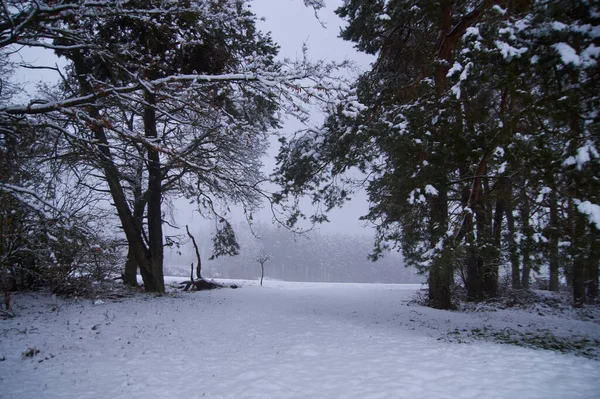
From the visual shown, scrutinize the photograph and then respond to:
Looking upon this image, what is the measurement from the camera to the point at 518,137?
4.77m

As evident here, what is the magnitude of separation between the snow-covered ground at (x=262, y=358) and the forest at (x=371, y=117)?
4.64ft

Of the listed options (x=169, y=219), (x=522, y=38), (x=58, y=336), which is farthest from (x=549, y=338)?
(x=169, y=219)

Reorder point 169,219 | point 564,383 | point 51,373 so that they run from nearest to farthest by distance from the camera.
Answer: point 564,383, point 51,373, point 169,219

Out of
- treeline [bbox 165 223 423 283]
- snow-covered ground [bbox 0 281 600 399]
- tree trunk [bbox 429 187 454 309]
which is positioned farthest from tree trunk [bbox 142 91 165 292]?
treeline [bbox 165 223 423 283]

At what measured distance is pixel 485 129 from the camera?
5523mm

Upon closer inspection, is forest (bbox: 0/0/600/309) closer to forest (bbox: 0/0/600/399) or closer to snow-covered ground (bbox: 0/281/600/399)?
forest (bbox: 0/0/600/399)

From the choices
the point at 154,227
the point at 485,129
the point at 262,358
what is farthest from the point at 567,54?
the point at 154,227

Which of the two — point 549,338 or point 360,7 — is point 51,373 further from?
point 360,7

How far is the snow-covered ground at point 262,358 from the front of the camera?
12.0ft

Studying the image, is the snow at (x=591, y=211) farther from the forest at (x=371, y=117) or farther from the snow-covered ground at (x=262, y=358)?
the snow-covered ground at (x=262, y=358)

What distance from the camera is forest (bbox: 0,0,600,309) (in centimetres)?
433

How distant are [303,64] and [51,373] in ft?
18.9

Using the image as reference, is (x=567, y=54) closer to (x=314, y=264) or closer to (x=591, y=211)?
(x=591, y=211)

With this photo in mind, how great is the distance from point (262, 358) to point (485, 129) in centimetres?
540
